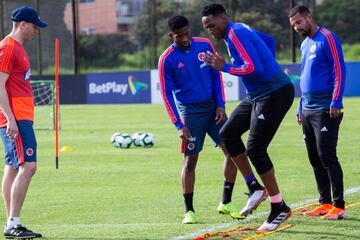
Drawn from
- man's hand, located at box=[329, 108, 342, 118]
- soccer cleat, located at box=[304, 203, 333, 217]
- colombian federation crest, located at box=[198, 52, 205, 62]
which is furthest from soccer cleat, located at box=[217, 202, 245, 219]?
colombian federation crest, located at box=[198, 52, 205, 62]

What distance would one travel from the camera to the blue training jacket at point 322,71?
8.73 meters

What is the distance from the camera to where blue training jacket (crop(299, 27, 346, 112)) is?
8734 millimetres

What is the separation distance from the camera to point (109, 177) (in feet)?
42.7

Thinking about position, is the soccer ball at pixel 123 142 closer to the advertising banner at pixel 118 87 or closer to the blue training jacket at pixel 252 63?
the blue training jacket at pixel 252 63

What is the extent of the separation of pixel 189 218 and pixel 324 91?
1950mm

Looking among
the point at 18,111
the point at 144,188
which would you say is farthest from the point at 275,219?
the point at 144,188

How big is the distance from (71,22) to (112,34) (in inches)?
140

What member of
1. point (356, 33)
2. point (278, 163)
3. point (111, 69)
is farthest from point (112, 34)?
point (278, 163)

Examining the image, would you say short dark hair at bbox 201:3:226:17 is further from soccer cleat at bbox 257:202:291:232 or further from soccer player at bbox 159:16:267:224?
soccer cleat at bbox 257:202:291:232

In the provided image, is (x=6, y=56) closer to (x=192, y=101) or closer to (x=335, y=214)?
(x=192, y=101)

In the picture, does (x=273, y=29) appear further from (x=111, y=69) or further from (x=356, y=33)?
(x=111, y=69)

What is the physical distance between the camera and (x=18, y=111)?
27.1ft

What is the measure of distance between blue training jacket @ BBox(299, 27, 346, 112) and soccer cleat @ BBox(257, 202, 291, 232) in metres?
1.24

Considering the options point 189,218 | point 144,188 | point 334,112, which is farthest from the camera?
point 144,188
